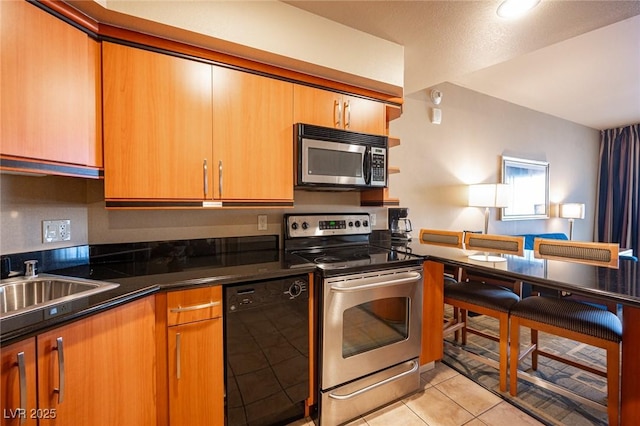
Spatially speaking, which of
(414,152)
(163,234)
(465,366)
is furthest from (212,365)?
(414,152)

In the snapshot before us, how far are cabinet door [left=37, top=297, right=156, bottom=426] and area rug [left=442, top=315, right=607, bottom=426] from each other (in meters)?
2.06

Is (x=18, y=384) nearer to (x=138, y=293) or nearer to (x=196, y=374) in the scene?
(x=138, y=293)

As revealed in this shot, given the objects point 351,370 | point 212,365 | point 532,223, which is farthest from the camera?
point 532,223

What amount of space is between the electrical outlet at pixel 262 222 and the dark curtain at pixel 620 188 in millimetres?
6184

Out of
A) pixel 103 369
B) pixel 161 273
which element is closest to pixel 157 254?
pixel 161 273

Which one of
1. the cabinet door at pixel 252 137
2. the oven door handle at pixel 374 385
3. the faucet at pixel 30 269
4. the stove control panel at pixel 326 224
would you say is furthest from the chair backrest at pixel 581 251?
the faucet at pixel 30 269

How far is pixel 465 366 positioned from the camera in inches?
83.4

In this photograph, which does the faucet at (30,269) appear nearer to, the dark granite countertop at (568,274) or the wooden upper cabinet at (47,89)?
the wooden upper cabinet at (47,89)

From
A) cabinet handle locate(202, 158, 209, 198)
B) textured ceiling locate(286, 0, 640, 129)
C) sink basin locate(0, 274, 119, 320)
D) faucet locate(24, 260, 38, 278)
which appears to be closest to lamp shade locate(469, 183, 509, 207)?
textured ceiling locate(286, 0, 640, 129)

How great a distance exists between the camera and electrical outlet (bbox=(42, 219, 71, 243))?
4.54 ft

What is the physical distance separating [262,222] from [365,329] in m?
1.03

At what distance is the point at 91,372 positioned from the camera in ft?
3.27

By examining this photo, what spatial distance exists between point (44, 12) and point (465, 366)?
3164 mm

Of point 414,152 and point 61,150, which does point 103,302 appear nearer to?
point 61,150
